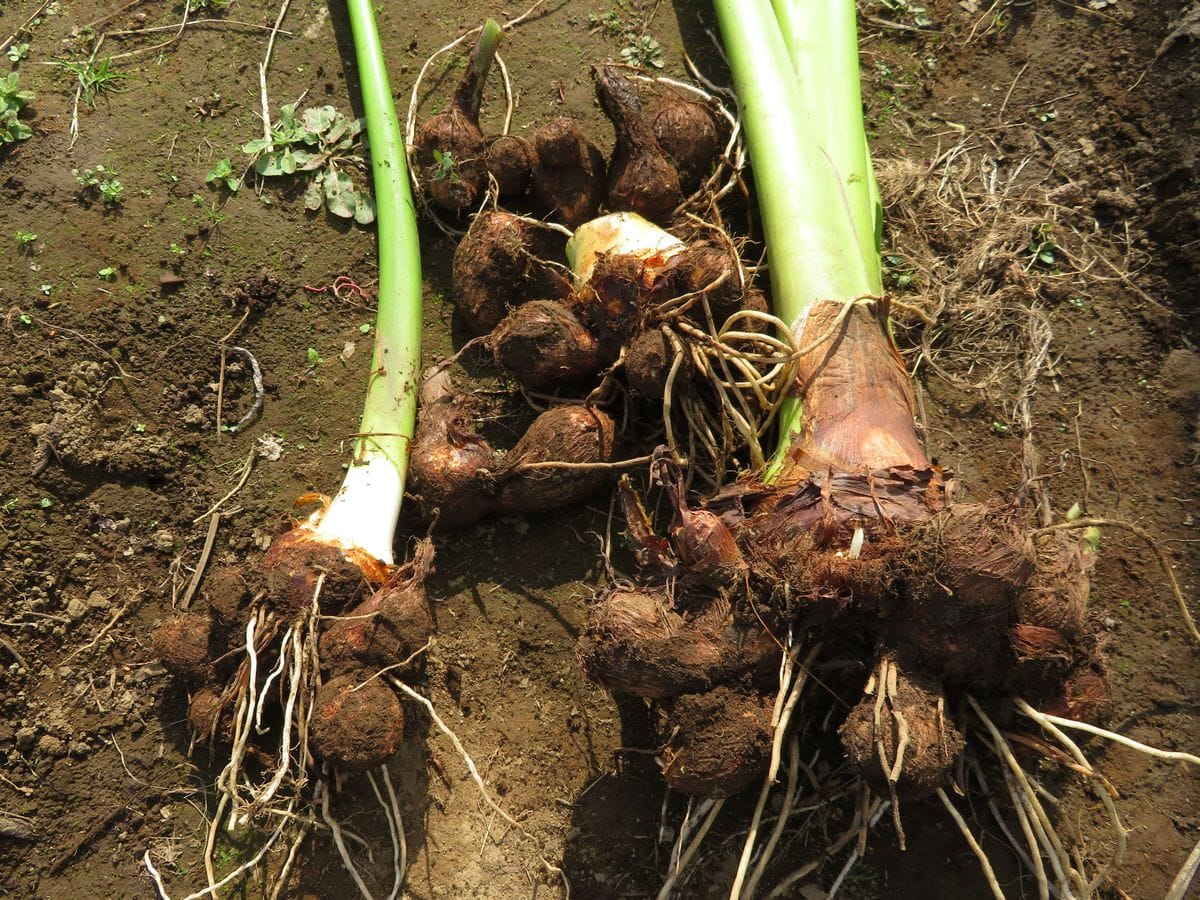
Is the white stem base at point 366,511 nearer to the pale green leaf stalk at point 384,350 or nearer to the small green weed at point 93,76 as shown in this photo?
the pale green leaf stalk at point 384,350

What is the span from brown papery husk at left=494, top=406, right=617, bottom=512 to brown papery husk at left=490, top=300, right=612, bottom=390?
142 mm

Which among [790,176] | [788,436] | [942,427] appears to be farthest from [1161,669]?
[790,176]

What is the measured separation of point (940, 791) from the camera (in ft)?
6.39

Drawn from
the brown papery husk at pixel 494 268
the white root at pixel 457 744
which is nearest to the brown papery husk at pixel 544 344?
the brown papery husk at pixel 494 268

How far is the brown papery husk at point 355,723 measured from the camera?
7.14 feet

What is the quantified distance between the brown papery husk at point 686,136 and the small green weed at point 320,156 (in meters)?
1.12

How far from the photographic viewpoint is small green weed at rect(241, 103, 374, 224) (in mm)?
2986

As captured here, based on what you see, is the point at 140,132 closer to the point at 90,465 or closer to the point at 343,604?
the point at 90,465

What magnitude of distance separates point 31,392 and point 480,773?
198 cm

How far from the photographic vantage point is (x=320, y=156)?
3.03 m

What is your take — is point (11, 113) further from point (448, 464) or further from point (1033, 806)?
point (1033, 806)

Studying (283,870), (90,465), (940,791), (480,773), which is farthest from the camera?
(90,465)

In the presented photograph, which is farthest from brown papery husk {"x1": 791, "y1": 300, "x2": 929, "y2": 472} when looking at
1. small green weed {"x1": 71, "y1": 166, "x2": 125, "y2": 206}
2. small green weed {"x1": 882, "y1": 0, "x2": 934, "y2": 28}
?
small green weed {"x1": 71, "y1": 166, "x2": 125, "y2": 206}

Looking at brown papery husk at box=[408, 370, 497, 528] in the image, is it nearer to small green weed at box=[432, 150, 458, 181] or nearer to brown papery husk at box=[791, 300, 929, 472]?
small green weed at box=[432, 150, 458, 181]
